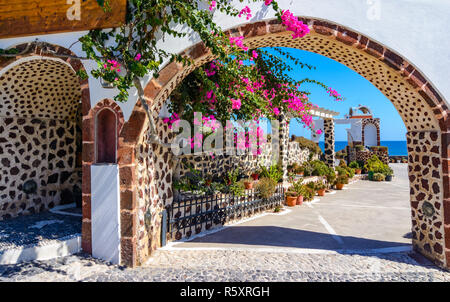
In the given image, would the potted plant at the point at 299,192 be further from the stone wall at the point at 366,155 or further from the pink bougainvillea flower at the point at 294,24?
the stone wall at the point at 366,155

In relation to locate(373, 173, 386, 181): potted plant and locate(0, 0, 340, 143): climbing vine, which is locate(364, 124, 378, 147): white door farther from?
locate(0, 0, 340, 143): climbing vine

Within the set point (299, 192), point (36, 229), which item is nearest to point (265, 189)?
point (299, 192)

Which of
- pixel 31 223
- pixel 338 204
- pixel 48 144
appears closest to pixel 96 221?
pixel 31 223

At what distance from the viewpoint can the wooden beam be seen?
168 inches

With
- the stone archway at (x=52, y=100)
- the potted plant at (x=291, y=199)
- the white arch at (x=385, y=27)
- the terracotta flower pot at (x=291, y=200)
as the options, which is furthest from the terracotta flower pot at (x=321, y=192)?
the stone archway at (x=52, y=100)

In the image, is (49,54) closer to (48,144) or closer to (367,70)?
(48,144)

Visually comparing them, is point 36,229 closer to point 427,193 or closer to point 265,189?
point 265,189

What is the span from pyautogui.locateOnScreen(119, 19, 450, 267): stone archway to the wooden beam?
Result: 1215mm

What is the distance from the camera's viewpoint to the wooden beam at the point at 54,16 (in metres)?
4.28

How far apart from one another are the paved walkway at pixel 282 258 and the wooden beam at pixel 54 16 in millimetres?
3881

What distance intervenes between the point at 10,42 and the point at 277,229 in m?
6.71

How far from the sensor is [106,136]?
4.67 m

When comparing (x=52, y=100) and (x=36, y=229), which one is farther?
(x=52, y=100)

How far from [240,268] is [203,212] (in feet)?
6.84
